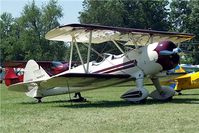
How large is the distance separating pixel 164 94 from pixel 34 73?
4963 mm

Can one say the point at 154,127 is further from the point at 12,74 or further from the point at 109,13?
the point at 109,13

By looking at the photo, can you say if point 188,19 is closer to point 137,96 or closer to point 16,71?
point 16,71

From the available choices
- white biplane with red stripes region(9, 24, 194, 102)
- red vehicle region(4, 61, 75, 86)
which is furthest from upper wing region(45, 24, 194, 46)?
red vehicle region(4, 61, 75, 86)

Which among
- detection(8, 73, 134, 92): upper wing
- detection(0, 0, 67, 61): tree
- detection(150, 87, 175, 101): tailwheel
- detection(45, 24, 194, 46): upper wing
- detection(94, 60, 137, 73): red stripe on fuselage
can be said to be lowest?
detection(150, 87, 175, 101): tailwheel

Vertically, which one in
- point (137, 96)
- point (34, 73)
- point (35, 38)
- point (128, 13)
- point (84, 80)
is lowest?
point (137, 96)

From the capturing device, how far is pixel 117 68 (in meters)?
14.5

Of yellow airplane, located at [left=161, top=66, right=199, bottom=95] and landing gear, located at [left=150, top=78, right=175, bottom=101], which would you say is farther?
yellow airplane, located at [left=161, top=66, right=199, bottom=95]

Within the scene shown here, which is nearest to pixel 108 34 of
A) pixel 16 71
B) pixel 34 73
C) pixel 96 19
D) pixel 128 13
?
pixel 34 73

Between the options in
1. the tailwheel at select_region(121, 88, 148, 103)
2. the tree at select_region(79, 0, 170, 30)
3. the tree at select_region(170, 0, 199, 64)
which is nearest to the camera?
the tailwheel at select_region(121, 88, 148, 103)

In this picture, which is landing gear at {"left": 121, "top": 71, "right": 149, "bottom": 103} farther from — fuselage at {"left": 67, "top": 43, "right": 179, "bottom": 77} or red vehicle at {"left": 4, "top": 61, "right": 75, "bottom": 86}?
red vehicle at {"left": 4, "top": 61, "right": 75, "bottom": 86}

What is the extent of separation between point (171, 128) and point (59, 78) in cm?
596

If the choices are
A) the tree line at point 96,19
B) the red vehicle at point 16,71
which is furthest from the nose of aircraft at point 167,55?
the tree line at point 96,19

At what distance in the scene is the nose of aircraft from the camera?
13.6 m

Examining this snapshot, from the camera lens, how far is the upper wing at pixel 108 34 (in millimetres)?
13773
